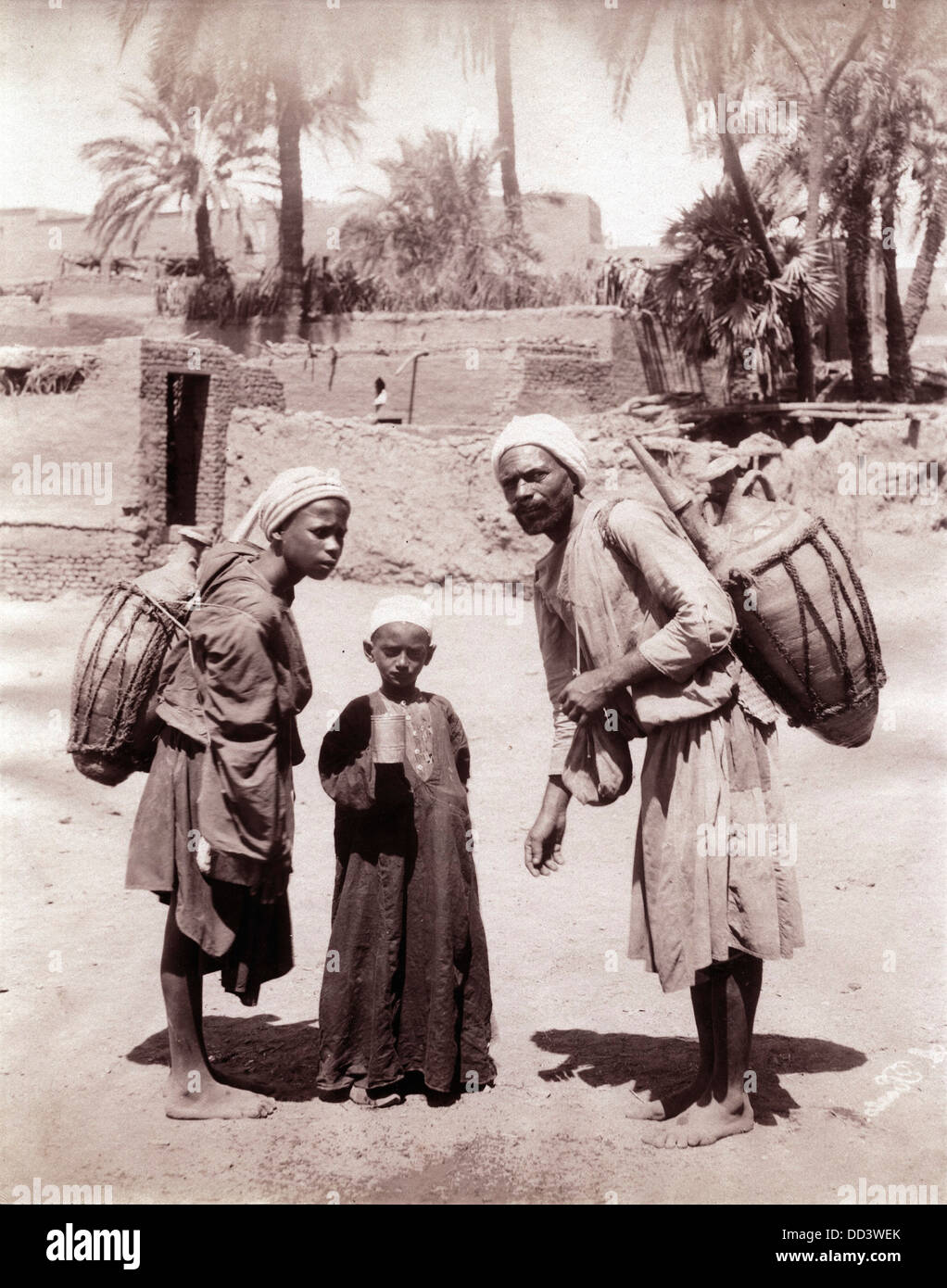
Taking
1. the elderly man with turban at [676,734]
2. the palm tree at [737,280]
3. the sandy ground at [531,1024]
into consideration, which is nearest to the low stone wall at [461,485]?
the sandy ground at [531,1024]

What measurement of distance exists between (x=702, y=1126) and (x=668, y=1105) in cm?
24

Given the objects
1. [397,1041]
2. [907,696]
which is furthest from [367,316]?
[397,1041]

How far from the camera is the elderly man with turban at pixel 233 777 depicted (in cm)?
341

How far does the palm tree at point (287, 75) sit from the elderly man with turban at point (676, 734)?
6.22 meters

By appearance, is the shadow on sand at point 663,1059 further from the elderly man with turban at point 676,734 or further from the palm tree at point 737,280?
the palm tree at point 737,280

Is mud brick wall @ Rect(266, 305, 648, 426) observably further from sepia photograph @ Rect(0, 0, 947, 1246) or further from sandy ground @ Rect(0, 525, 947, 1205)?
sandy ground @ Rect(0, 525, 947, 1205)

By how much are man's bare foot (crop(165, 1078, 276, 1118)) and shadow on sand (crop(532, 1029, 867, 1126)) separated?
35.5 inches

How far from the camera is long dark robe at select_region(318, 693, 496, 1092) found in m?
3.84

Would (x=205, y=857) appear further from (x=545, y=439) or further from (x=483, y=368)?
(x=483, y=368)

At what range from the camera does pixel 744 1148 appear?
354 cm

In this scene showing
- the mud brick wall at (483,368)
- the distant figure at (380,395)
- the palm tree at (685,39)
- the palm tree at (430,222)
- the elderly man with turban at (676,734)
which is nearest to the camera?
the elderly man with turban at (676,734)

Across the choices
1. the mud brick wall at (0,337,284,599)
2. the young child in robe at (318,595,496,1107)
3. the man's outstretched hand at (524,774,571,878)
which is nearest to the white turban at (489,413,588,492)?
the young child in robe at (318,595,496,1107)

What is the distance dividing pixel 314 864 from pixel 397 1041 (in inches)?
117
